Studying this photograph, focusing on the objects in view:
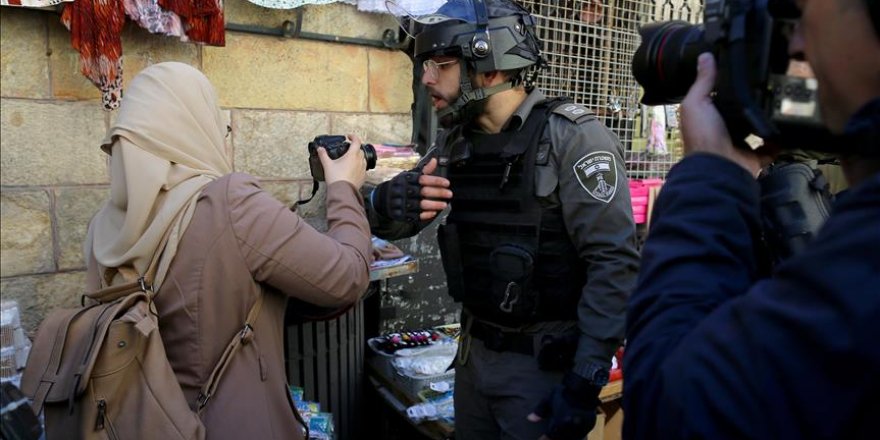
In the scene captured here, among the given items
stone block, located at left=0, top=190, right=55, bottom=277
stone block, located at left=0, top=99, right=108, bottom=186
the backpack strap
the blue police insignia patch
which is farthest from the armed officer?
stone block, located at left=0, top=190, right=55, bottom=277

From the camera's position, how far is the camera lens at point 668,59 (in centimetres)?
103

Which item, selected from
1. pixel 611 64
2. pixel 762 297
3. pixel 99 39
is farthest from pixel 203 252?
pixel 611 64

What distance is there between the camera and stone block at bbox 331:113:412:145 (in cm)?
346

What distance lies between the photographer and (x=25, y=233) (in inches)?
104

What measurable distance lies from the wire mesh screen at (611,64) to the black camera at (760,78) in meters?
3.24

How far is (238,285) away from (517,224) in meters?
Answer: 0.94

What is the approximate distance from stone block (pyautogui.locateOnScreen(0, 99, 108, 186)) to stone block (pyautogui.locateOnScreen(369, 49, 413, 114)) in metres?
1.45

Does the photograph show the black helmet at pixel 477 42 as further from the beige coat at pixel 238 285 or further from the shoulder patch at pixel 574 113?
the beige coat at pixel 238 285

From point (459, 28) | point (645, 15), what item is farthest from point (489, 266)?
point (645, 15)

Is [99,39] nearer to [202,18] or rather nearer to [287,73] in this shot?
[202,18]

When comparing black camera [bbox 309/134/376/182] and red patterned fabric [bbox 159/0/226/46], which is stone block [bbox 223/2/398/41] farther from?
black camera [bbox 309/134/376/182]

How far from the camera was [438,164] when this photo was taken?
2.33 meters

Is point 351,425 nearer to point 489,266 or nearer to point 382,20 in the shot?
point 489,266

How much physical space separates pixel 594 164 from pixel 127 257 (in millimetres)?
1419
